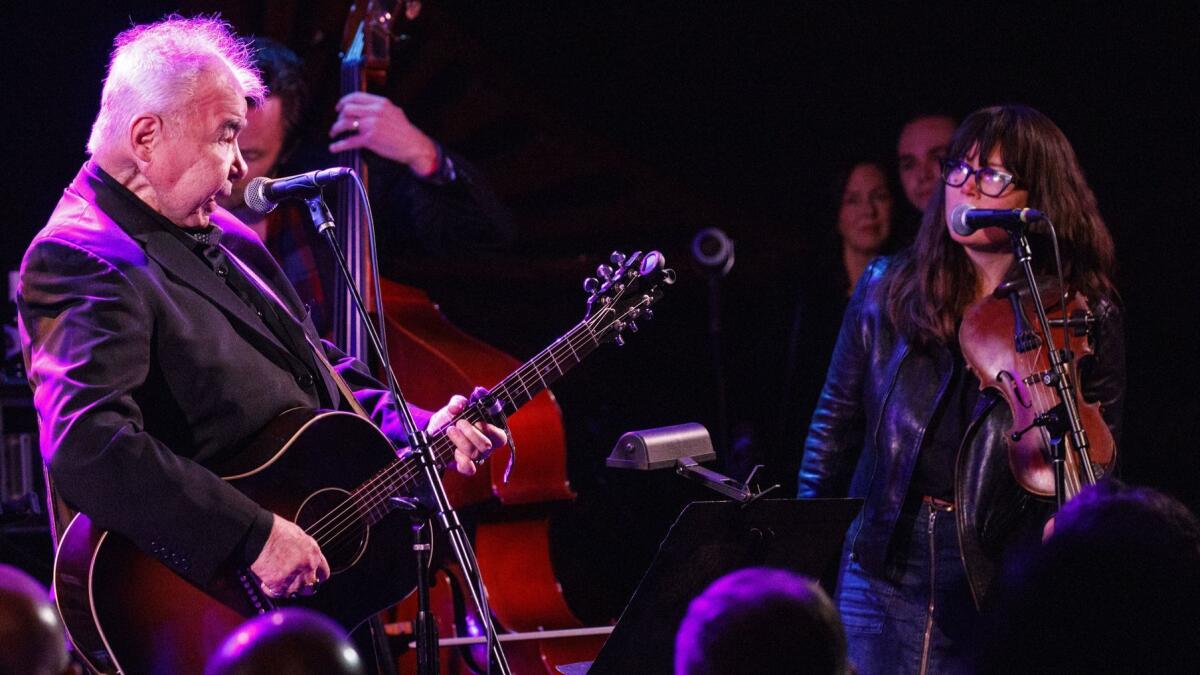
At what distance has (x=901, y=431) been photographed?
11.4 ft

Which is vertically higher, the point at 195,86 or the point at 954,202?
the point at 195,86

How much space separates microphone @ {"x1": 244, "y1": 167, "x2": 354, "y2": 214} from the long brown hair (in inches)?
65.2

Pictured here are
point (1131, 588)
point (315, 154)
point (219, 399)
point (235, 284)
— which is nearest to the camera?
point (1131, 588)

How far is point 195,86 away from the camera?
9.66 ft

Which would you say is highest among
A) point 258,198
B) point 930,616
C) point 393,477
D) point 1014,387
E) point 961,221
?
point 258,198

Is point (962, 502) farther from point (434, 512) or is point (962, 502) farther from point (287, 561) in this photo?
point (287, 561)

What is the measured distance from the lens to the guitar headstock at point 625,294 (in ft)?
10.6

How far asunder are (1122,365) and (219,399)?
93.1 inches

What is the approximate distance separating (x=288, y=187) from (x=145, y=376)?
520mm

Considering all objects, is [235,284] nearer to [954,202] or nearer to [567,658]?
[567,658]

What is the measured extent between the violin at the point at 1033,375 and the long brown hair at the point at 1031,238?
0.19 metres

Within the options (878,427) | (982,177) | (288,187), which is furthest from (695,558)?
(982,177)

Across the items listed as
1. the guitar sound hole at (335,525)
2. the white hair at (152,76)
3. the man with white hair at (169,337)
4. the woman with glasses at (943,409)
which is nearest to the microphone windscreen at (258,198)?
the man with white hair at (169,337)

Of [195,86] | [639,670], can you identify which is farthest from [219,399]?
[639,670]
